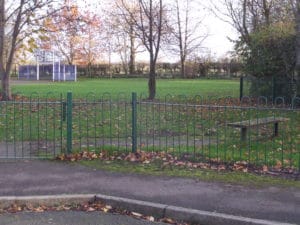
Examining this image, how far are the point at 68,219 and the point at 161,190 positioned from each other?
5.11 ft

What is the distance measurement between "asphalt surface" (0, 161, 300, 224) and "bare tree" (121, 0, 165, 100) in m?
15.1

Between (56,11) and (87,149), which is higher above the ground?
(56,11)

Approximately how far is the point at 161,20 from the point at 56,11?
15.0 ft

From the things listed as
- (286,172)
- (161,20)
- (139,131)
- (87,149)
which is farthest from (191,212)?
(161,20)

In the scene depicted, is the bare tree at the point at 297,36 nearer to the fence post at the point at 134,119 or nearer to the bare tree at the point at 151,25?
the bare tree at the point at 151,25

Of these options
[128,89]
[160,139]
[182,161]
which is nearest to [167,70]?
[128,89]

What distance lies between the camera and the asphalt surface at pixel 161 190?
651 cm

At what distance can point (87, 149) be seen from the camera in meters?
10.4

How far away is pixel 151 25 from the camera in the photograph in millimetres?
23266

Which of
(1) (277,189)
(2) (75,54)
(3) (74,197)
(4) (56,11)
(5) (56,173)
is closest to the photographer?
(3) (74,197)

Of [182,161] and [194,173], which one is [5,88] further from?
[194,173]

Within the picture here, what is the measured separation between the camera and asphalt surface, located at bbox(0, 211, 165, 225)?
618 centimetres

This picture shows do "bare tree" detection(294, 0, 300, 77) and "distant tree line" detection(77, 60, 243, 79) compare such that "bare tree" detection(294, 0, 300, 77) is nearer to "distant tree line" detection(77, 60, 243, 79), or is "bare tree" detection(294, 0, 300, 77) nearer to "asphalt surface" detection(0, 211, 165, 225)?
"asphalt surface" detection(0, 211, 165, 225)

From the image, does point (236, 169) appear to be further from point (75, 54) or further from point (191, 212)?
point (75, 54)
